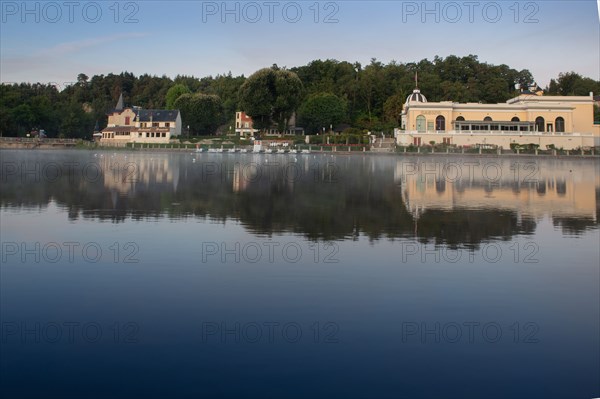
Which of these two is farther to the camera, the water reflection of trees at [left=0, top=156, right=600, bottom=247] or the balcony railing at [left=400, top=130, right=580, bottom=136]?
the balcony railing at [left=400, top=130, right=580, bottom=136]

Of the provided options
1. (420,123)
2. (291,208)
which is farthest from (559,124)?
(291,208)

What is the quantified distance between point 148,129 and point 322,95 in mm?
→ 21878

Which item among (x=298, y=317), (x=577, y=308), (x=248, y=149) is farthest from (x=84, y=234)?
(x=248, y=149)

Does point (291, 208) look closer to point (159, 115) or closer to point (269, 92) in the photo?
point (269, 92)

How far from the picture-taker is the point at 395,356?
5.81 m

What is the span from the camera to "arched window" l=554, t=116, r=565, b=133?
228 feet

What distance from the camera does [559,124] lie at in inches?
2746

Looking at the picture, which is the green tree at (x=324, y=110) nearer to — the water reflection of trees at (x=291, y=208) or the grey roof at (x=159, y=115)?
the grey roof at (x=159, y=115)

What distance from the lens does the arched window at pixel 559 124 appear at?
228 ft

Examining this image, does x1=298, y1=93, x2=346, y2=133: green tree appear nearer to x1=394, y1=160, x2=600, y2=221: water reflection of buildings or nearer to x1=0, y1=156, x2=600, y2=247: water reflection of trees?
x1=394, y1=160, x2=600, y2=221: water reflection of buildings

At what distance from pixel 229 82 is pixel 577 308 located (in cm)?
9490

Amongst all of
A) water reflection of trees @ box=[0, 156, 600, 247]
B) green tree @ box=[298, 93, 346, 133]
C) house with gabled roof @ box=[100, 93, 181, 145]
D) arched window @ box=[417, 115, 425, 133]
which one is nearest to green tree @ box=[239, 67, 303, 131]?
green tree @ box=[298, 93, 346, 133]

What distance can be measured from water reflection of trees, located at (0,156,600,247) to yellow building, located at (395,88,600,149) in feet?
144

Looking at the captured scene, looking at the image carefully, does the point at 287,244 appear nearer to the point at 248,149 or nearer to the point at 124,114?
the point at 248,149
